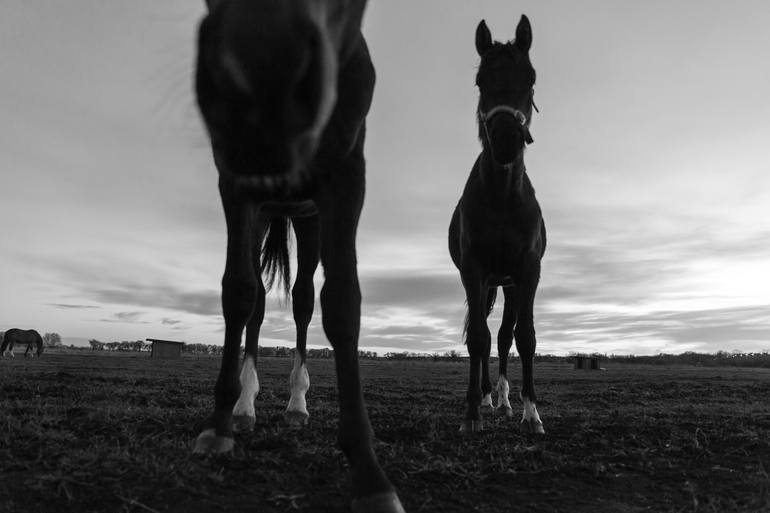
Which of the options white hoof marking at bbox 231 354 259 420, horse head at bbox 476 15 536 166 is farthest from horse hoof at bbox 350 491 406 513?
horse head at bbox 476 15 536 166

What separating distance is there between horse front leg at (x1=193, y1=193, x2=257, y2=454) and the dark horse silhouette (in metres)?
2.56

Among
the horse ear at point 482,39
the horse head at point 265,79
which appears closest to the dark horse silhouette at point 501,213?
the horse ear at point 482,39

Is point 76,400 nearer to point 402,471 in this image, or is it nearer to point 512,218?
point 402,471

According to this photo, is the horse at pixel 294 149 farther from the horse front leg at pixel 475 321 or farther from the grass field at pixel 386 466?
the horse front leg at pixel 475 321

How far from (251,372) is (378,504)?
8.73 feet

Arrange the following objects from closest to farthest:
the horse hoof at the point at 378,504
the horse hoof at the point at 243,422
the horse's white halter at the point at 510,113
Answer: the horse hoof at the point at 378,504
the horse hoof at the point at 243,422
the horse's white halter at the point at 510,113

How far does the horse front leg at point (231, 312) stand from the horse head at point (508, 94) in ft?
8.70

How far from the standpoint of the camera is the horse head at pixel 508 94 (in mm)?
5066

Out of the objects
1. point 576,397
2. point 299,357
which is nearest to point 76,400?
point 299,357

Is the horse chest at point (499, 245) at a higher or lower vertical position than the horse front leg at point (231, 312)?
higher

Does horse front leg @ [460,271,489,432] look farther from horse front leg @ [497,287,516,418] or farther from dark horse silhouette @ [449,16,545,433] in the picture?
horse front leg @ [497,287,516,418]

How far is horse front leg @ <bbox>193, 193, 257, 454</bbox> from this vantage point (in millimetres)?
3014

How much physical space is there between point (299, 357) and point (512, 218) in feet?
7.94

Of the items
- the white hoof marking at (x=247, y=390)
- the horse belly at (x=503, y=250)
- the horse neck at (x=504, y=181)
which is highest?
the horse neck at (x=504, y=181)
